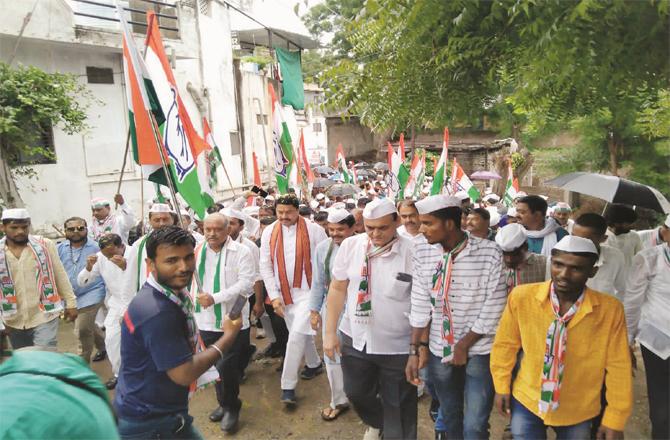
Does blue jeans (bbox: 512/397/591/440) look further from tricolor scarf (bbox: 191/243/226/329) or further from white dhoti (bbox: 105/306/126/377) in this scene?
white dhoti (bbox: 105/306/126/377)

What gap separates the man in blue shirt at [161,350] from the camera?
230cm

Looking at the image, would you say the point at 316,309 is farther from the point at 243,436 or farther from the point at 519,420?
the point at 519,420

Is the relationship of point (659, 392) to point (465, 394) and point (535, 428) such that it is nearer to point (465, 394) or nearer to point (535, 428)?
point (535, 428)

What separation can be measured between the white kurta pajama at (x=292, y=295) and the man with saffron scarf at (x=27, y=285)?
194 centimetres

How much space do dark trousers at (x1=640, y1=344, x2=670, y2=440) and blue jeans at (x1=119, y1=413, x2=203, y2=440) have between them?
3069mm

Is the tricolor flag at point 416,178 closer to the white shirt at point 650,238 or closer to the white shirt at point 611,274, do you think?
the white shirt at point 650,238

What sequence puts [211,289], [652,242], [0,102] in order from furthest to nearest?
[0,102], [211,289], [652,242]

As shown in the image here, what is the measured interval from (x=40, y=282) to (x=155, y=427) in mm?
2739

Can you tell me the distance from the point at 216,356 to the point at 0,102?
8793 millimetres

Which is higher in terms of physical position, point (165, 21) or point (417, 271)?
point (165, 21)

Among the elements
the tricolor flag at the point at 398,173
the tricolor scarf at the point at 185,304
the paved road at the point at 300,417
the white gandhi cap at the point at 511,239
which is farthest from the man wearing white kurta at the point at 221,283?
the tricolor flag at the point at 398,173

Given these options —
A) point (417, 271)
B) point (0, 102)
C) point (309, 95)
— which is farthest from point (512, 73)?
point (309, 95)

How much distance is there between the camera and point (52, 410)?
103cm

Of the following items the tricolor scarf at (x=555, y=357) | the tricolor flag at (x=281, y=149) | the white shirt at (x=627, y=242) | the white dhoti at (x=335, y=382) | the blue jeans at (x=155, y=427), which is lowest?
the white dhoti at (x=335, y=382)
